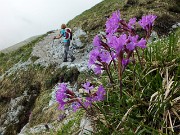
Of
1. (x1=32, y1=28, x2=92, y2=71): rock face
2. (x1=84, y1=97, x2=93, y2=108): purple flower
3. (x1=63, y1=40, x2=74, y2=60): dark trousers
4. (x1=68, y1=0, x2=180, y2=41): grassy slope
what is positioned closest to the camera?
(x1=84, y1=97, x2=93, y2=108): purple flower

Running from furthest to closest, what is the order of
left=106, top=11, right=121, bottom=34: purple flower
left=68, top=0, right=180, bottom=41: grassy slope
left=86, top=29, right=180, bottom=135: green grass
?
left=68, top=0, right=180, bottom=41: grassy slope → left=86, top=29, right=180, bottom=135: green grass → left=106, top=11, right=121, bottom=34: purple flower

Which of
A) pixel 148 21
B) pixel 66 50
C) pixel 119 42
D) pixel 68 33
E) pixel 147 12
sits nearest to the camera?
pixel 119 42

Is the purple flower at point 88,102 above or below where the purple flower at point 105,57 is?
below

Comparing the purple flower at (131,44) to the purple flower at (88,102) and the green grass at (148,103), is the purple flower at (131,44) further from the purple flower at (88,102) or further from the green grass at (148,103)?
the purple flower at (88,102)

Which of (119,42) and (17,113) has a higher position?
(119,42)

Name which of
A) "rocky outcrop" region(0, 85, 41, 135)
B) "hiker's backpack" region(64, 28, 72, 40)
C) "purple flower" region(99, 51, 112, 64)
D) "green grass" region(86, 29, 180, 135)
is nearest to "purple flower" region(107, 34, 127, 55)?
"purple flower" region(99, 51, 112, 64)

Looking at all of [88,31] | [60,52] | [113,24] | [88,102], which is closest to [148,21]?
[113,24]

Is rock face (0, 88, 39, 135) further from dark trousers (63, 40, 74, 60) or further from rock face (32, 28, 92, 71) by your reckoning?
dark trousers (63, 40, 74, 60)

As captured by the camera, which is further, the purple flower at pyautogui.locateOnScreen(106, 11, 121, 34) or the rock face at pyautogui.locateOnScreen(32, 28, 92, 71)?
the rock face at pyautogui.locateOnScreen(32, 28, 92, 71)

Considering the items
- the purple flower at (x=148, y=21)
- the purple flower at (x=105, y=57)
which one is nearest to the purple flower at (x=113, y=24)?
the purple flower at (x=105, y=57)

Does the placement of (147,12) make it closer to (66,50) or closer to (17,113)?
(66,50)

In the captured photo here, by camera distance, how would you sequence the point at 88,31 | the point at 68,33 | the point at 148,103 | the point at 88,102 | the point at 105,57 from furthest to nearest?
1. the point at 88,31
2. the point at 68,33
3. the point at 148,103
4. the point at 88,102
5. the point at 105,57

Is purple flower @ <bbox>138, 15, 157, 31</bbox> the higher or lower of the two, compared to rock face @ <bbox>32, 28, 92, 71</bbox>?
higher

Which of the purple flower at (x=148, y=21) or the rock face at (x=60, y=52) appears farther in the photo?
the rock face at (x=60, y=52)
